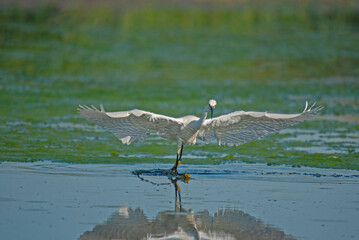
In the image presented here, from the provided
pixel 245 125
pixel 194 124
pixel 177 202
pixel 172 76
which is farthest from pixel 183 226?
pixel 172 76

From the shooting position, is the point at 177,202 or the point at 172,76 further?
the point at 172,76

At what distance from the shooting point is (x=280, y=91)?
2602cm

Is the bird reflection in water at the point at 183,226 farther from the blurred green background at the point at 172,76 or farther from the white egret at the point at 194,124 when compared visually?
the blurred green background at the point at 172,76

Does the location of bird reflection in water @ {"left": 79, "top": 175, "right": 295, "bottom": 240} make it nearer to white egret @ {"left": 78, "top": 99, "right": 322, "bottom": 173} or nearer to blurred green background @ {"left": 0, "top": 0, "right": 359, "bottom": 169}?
white egret @ {"left": 78, "top": 99, "right": 322, "bottom": 173}

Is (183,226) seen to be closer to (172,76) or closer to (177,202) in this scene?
(177,202)

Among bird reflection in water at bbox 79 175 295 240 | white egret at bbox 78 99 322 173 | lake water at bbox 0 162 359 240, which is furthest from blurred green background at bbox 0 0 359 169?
bird reflection in water at bbox 79 175 295 240

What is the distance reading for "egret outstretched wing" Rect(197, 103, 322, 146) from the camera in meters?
12.9

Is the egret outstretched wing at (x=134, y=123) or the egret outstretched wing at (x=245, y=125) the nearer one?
the egret outstretched wing at (x=245, y=125)

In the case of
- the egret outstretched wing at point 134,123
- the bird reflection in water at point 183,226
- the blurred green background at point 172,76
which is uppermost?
the blurred green background at point 172,76

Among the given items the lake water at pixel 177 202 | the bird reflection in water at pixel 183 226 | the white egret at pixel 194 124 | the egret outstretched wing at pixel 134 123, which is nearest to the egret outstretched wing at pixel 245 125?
the white egret at pixel 194 124

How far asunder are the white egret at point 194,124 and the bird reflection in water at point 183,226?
249 centimetres

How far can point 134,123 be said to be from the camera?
13.6 m

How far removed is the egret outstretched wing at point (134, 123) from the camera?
1305cm

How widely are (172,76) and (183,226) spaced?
757 inches
